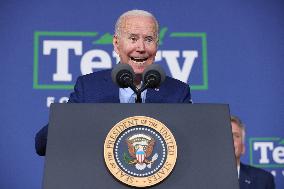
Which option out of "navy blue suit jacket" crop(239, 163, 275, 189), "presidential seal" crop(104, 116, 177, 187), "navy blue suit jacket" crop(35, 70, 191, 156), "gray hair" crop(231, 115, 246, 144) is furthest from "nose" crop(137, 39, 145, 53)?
Answer: "navy blue suit jacket" crop(239, 163, 275, 189)

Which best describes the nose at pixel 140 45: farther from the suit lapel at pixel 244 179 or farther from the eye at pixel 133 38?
the suit lapel at pixel 244 179

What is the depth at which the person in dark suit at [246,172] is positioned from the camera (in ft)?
10.8

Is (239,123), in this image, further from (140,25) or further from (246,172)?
(140,25)

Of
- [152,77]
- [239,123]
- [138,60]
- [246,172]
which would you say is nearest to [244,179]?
[246,172]

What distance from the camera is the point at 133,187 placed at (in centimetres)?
121

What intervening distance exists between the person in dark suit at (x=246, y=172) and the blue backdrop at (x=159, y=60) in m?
0.05

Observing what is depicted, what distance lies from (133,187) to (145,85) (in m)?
0.29

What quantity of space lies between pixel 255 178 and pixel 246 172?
0.07 metres

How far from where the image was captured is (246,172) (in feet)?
11.5

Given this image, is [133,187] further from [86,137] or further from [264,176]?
[264,176]

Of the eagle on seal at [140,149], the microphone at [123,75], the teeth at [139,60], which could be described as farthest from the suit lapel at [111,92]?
the eagle on seal at [140,149]

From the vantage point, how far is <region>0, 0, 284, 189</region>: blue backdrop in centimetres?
319

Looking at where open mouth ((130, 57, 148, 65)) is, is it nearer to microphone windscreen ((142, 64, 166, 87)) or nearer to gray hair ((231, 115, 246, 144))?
microphone windscreen ((142, 64, 166, 87))

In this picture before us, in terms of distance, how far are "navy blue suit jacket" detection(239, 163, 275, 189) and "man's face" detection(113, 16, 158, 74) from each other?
1936 mm
